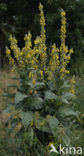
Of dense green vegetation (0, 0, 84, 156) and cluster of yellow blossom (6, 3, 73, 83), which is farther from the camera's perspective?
cluster of yellow blossom (6, 3, 73, 83)

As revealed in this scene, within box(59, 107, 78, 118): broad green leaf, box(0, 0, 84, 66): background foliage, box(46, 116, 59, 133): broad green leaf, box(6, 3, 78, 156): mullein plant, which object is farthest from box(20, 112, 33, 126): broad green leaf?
box(0, 0, 84, 66): background foliage

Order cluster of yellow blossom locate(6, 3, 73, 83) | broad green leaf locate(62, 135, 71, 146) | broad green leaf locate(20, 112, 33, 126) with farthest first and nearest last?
cluster of yellow blossom locate(6, 3, 73, 83) < broad green leaf locate(62, 135, 71, 146) < broad green leaf locate(20, 112, 33, 126)

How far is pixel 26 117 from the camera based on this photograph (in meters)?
2.53

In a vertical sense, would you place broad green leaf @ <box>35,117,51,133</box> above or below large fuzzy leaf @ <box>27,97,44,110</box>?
below

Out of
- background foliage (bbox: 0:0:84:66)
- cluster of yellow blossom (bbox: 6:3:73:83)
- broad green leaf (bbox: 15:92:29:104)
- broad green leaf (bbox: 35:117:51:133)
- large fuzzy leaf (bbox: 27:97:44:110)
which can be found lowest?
broad green leaf (bbox: 35:117:51:133)

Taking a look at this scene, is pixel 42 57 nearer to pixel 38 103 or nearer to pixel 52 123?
pixel 38 103

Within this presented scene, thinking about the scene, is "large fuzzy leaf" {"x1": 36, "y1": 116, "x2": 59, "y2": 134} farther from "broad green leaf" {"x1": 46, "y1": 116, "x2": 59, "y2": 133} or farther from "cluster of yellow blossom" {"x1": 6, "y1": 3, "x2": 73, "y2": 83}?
"cluster of yellow blossom" {"x1": 6, "y1": 3, "x2": 73, "y2": 83}

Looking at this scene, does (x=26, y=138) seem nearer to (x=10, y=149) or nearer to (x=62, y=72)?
(x=10, y=149)

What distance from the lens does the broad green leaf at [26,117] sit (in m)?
2.49

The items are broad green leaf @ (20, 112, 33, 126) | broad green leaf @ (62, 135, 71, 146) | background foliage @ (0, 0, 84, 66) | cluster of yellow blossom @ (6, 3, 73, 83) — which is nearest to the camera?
broad green leaf @ (20, 112, 33, 126)

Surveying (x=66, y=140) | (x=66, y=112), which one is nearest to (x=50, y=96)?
(x=66, y=112)

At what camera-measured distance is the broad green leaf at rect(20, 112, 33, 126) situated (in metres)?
2.49

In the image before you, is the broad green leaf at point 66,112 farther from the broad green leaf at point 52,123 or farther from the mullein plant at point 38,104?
the broad green leaf at point 52,123

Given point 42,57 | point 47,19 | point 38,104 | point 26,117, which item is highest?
point 47,19
